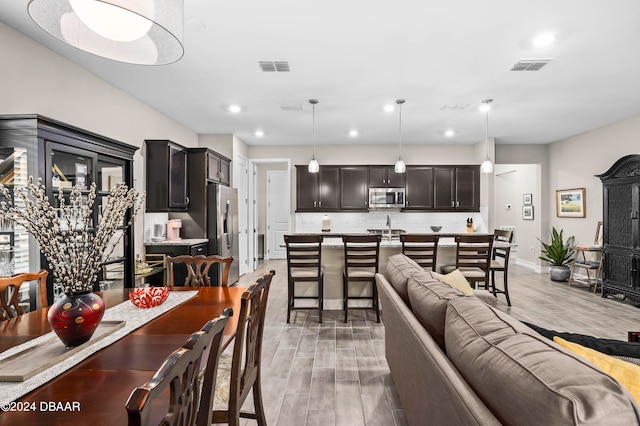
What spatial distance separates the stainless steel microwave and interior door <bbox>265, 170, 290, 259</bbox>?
2802mm

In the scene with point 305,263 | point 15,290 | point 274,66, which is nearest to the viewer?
point 15,290

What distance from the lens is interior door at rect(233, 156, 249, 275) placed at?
6730mm

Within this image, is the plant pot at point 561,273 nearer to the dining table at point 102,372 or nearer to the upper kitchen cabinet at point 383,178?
the upper kitchen cabinet at point 383,178

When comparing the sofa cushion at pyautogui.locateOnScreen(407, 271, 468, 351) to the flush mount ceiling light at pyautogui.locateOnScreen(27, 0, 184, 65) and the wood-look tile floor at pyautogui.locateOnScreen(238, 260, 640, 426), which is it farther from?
the flush mount ceiling light at pyautogui.locateOnScreen(27, 0, 184, 65)

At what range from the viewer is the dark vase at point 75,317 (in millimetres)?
1298

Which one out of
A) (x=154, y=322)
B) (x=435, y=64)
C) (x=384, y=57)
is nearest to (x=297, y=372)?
(x=154, y=322)

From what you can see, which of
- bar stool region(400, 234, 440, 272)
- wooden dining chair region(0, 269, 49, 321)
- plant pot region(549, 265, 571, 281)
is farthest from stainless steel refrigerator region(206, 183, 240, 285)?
plant pot region(549, 265, 571, 281)

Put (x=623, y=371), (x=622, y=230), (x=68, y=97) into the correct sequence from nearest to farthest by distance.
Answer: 1. (x=623, y=371)
2. (x=68, y=97)
3. (x=622, y=230)

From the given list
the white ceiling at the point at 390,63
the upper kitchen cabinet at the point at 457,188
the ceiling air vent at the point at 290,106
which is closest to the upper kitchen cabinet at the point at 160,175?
the white ceiling at the point at 390,63

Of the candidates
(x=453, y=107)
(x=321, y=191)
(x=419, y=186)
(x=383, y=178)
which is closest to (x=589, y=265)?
(x=419, y=186)

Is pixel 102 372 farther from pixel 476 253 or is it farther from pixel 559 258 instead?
pixel 559 258

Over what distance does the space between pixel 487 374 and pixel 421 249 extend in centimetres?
301

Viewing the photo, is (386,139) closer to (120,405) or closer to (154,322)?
(154,322)

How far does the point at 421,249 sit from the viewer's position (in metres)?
3.92
